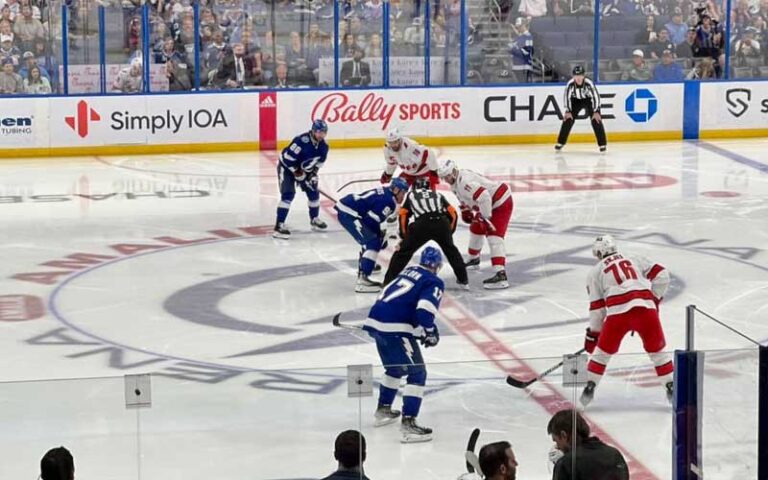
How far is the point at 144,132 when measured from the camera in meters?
18.3

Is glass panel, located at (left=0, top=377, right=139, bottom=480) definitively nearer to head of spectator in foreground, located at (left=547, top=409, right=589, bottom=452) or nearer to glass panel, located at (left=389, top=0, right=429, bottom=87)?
head of spectator in foreground, located at (left=547, top=409, right=589, bottom=452)

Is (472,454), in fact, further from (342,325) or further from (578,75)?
(578,75)

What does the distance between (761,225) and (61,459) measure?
9.64 meters

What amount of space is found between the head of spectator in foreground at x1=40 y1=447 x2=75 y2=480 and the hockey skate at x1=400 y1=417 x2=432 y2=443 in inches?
48.9

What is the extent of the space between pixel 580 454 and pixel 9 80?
13.8 m

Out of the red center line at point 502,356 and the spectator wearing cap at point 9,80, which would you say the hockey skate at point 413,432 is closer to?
the red center line at point 502,356

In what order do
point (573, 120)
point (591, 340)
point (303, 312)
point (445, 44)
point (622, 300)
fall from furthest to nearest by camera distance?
point (445, 44) → point (573, 120) → point (303, 312) → point (591, 340) → point (622, 300)

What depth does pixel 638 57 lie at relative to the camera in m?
19.7

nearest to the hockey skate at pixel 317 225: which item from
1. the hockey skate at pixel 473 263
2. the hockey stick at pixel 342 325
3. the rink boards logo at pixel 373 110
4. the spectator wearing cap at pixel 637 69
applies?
the hockey skate at pixel 473 263

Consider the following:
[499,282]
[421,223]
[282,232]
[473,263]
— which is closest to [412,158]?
[473,263]

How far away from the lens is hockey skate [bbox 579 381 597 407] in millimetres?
5312

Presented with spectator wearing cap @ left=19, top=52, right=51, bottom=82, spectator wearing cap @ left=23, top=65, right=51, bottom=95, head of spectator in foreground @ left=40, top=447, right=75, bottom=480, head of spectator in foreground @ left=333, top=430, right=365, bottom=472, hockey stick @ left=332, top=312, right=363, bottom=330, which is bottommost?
hockey stick @ left=332, top=312, right=363, bottom=330

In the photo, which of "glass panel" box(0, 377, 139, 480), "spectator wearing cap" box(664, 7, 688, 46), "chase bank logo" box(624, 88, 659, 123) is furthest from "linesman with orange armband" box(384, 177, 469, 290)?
"spectator wearing cap" box(664, 7, 688, 46)

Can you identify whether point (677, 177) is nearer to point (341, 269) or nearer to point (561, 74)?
point (561, 74)
